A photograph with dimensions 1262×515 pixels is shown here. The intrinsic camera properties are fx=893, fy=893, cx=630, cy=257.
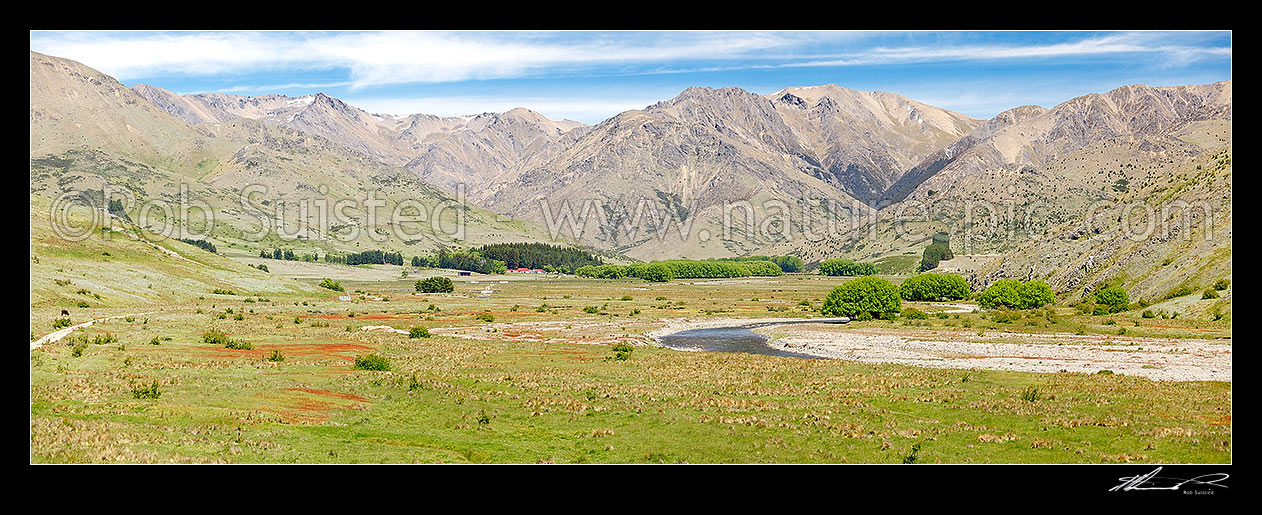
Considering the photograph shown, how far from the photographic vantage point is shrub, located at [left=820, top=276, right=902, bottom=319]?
120750mm

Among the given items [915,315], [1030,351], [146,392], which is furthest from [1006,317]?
[146,392]

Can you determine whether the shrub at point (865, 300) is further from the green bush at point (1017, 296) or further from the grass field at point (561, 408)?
the grass field at point (561, 408)

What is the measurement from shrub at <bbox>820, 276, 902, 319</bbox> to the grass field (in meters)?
54.0

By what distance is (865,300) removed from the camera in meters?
122

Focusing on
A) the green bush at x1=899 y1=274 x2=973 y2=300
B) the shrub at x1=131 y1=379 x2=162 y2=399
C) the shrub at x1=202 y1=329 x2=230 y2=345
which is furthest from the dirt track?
the green bush at x1=899 y1=274 x2=973 y2=300

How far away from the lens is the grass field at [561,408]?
30219 millimetres

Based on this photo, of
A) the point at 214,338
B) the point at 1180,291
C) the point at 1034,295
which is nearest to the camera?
the point at 214,338

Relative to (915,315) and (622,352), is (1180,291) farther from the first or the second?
(622,352)

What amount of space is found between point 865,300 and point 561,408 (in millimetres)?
88338

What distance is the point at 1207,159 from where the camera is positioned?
534ft
